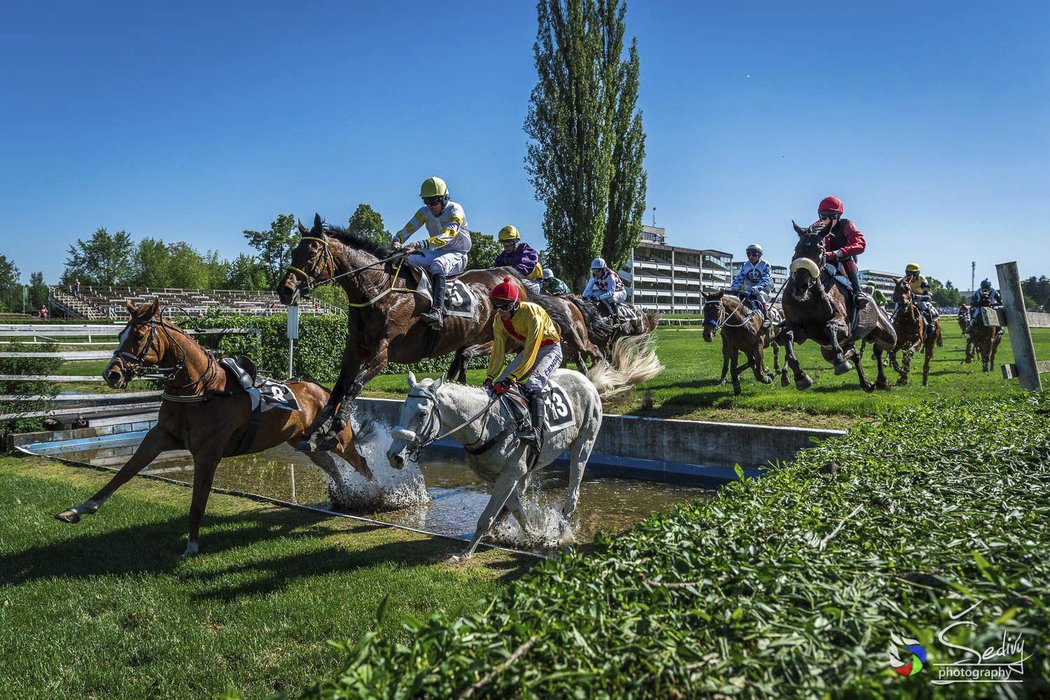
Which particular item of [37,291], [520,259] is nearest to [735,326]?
[520,259]

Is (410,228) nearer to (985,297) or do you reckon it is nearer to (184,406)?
(184,406)

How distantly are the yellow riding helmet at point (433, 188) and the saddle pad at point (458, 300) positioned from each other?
1.14 metres

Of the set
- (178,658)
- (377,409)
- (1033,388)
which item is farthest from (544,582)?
(377,409)

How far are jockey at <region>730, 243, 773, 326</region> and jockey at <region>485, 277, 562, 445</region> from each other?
8.26 meters

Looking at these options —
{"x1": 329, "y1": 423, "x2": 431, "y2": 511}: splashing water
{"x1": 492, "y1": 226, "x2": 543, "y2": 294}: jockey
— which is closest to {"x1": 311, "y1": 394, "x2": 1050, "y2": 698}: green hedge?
{"x1": 329, "y1": 423, "x2": 431, "y2": 511}: splashing water

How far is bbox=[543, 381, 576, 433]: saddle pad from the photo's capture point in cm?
677

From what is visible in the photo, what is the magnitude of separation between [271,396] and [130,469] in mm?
1568

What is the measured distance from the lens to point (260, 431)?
7590 mm

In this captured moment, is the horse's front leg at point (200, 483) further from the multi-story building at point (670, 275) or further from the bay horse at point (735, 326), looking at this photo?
the multi-story building at point (670, 275)

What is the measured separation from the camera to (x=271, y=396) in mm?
7648

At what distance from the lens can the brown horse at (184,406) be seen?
6629 mm

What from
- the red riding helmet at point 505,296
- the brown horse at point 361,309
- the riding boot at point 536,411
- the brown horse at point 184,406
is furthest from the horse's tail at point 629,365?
the brown horse at point 184,406

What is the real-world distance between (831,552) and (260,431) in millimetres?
6419

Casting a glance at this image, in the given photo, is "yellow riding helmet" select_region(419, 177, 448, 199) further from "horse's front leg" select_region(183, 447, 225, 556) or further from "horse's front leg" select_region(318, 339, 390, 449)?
"horse's front leg" select_region(183, 447, 225, 556)
